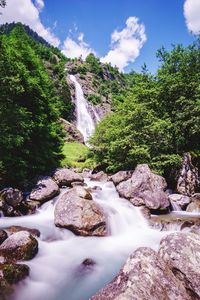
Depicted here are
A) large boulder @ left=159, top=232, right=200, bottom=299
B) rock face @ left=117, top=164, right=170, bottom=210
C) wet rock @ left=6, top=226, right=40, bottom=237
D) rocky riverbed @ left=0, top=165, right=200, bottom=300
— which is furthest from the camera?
rock face @ left=117, top=164, right=170, bottom=210

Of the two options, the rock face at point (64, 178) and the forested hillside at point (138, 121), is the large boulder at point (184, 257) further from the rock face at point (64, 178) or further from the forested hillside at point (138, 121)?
the rock face at point (64, 178)

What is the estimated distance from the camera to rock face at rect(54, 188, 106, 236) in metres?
11.5

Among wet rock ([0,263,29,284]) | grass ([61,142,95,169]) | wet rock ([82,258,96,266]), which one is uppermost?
grass ([61,142,95,169])

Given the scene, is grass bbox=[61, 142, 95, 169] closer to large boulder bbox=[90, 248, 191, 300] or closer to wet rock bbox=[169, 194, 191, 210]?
wet rock bbox=[169, 194, 191, 210]

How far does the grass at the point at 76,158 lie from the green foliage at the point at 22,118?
6753 mm

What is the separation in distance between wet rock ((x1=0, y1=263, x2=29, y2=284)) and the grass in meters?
20.4

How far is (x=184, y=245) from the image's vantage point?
6.53 metres

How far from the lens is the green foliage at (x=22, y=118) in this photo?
14.1 meters

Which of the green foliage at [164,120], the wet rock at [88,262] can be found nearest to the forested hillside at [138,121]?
the green foliage at [164,120]

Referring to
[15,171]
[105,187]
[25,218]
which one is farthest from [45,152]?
[25,218]

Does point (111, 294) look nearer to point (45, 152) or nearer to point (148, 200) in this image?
point (148, 200)

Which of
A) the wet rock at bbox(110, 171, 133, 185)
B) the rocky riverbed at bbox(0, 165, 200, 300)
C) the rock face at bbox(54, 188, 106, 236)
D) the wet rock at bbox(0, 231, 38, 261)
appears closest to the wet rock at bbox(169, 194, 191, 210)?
the rocky riverbed at bbox(0, 165, 200, 300)

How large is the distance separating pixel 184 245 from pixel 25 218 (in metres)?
9.25

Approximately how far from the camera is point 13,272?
7535mm
